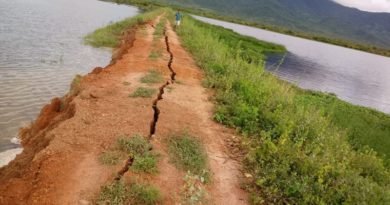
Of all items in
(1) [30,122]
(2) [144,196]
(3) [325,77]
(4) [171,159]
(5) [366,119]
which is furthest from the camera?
(3) [325,77]

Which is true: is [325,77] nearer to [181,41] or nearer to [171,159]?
[181,41]

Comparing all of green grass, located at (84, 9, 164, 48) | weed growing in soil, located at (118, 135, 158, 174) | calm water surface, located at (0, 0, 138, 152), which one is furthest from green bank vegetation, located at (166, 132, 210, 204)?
green grass, located at (84, 9, 164, 48)

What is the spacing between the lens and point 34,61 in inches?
656

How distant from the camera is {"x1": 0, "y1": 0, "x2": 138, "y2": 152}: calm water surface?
35.9ft

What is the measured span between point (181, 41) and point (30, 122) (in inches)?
579

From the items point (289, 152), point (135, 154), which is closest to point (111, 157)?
point (135, 154)

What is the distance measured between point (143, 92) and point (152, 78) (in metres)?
1.75

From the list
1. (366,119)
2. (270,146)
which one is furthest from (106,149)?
(366,119)

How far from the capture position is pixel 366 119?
17375 millimetres

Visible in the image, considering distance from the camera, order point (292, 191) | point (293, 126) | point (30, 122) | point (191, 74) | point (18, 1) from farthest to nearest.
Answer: point (18, 1) → point (191, 74) → point (30, 122) → point (293, 126) → point (292, 191)

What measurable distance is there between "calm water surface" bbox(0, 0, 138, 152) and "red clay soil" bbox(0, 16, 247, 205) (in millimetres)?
998

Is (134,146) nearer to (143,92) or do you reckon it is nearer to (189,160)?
(189,160)

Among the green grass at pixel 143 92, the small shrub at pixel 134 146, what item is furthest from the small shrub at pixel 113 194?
the green grass at pixel 143 92

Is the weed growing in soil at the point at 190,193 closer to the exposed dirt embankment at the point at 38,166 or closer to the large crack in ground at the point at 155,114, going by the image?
the large crack in ground at the point at 155,114
